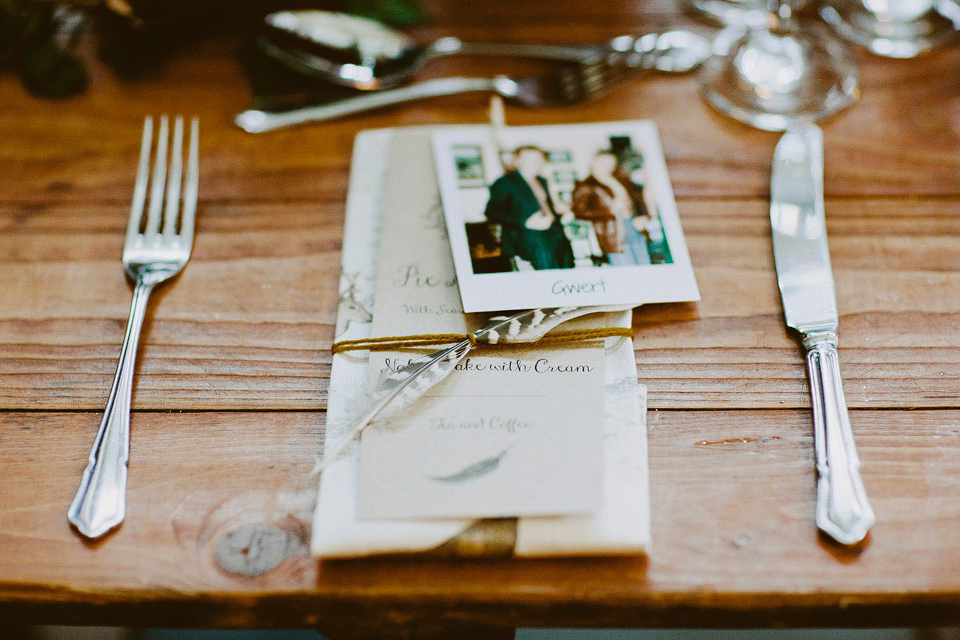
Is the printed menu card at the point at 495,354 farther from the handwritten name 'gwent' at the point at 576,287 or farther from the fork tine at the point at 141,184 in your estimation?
the fork tine at the point at 141,184

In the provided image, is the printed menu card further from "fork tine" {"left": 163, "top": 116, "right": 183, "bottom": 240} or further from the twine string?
"fork tine" {"left": 163, "top": 116, "right": 183, "bottom": 240}

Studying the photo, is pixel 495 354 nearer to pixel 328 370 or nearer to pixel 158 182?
pixel 328 370

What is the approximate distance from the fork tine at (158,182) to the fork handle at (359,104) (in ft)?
0.25

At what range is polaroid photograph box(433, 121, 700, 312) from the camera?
0.59m

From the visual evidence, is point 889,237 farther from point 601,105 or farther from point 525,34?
point 525,34

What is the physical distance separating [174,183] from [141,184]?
0.03 meters

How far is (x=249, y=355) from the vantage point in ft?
1.91

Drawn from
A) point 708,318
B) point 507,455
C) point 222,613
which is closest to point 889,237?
point 708,318

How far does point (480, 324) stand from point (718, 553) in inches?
9.2

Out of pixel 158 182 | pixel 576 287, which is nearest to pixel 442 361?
pixel 576 287

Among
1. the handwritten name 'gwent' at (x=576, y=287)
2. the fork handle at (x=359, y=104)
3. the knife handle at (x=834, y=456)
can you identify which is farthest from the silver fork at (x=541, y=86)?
the knife handle at (x=834, y=456)

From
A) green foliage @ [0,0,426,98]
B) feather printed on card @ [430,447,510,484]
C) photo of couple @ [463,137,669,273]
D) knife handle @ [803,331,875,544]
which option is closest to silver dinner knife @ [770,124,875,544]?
knife handle @ [803,331,875,544]

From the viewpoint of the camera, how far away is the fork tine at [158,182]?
660mm

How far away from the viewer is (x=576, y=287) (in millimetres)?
586
